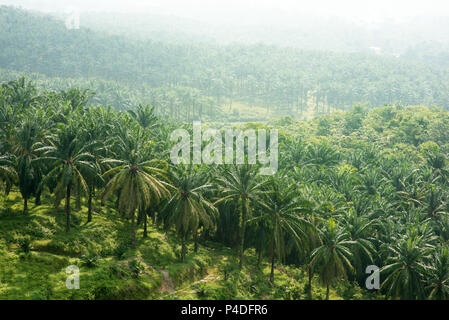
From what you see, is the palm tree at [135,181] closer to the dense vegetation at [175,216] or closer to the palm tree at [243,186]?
the dense vegetation at [175,216]

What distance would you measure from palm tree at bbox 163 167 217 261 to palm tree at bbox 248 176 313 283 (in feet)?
23.2

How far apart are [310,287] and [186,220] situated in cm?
1734

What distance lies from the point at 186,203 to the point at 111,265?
10108mm

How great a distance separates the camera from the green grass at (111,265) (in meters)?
37.6

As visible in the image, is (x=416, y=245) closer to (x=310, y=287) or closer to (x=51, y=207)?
(x=310, y=287)

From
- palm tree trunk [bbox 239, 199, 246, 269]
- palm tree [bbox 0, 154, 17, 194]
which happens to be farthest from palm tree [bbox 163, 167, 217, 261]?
palm tree [bbox 0, 154, 17, 194]

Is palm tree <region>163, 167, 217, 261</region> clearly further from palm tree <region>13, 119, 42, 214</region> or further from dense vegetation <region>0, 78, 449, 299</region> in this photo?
palm tree <region>13, 119, 42, 214</region>

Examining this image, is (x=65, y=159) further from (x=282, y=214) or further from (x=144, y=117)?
(x=144, y=117)

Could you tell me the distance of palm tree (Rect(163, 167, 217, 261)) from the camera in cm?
4544
